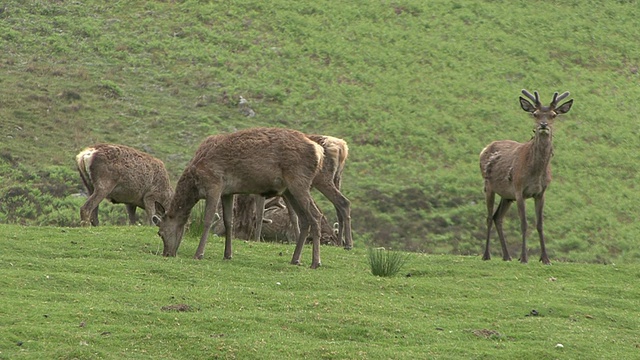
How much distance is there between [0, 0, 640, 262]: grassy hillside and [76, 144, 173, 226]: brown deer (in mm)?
11869

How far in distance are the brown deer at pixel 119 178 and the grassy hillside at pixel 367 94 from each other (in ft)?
38.9

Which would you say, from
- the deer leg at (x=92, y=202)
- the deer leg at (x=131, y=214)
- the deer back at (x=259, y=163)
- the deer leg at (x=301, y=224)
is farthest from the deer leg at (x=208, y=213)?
the deer leg at (x=131, y=214)

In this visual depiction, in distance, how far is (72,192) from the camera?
130ft

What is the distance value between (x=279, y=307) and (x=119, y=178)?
10601 millimetres

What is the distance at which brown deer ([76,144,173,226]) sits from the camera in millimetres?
23859

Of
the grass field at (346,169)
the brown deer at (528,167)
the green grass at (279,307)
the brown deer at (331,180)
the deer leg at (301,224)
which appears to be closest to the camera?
the green grass at (279,307)

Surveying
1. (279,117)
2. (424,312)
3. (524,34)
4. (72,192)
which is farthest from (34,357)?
(524,34)

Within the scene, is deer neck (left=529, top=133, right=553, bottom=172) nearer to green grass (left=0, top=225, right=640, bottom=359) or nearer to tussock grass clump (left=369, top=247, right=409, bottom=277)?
green grass (left=0, top=225, right=640, bottom=359)

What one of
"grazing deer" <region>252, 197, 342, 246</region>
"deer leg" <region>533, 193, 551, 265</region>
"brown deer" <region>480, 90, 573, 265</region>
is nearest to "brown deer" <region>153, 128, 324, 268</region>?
"brown deer" <region>480, 90, 573, 265</region>

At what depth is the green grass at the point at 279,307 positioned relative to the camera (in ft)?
41.8

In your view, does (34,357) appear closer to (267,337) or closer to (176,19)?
(267,337)

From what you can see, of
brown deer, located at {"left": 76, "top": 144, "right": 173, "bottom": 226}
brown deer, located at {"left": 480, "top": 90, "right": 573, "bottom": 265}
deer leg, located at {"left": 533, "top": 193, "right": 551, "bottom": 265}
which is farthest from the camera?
brown deer, located at {"left": 76, "top": 144, "right": 173, "bottom": 226}

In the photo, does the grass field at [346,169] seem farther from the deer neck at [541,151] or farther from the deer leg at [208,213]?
the deer neck at [541,151]

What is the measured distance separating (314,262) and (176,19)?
4303 centimetres
